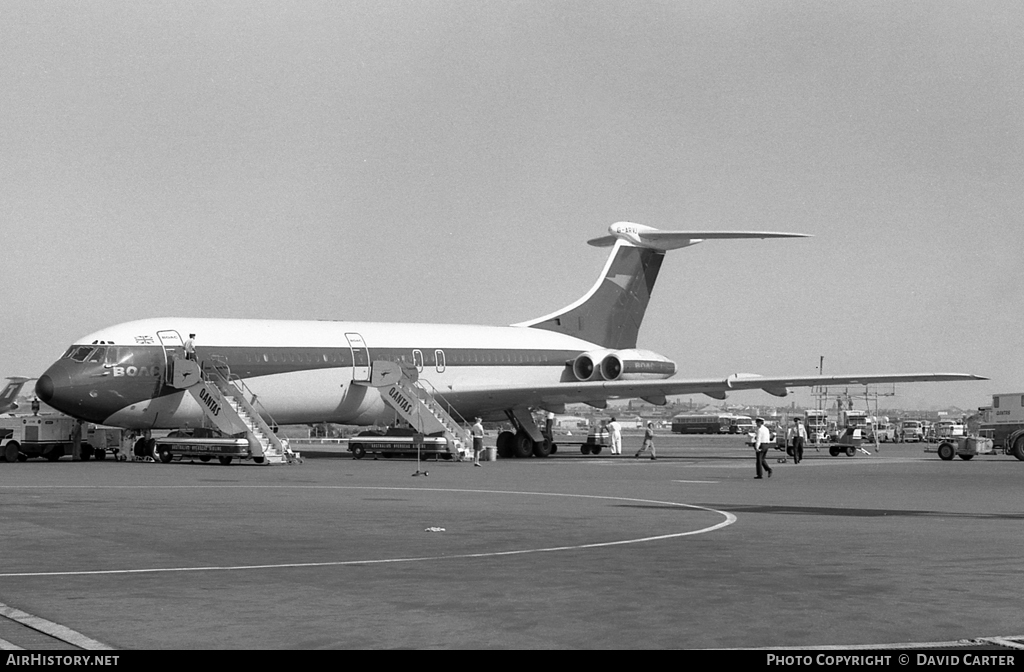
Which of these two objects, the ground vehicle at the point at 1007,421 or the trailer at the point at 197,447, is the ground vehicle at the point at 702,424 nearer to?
the ground vehicle at the point at 1007,421

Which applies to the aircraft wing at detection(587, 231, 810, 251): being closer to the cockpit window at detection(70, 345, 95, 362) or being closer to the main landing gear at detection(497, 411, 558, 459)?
the main landing gear at detection(497, 411, 558, 459)

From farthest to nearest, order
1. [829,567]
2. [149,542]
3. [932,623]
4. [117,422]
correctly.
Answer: [117,422] → [149,542] → [829,567] → [932,623]

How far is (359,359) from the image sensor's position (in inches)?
1807

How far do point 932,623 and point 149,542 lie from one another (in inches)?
372

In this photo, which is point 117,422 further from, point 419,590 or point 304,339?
point 419,590

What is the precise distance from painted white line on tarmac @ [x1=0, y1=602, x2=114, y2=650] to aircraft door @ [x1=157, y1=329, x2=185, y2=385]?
104 feet

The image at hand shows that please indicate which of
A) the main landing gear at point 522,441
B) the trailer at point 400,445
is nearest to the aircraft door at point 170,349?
the trailer at point 400,445

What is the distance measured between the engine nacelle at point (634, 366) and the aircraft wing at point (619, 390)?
6.37 ft

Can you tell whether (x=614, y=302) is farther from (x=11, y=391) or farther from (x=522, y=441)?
(x=11, y=391)

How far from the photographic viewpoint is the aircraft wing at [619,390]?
46094 mm
